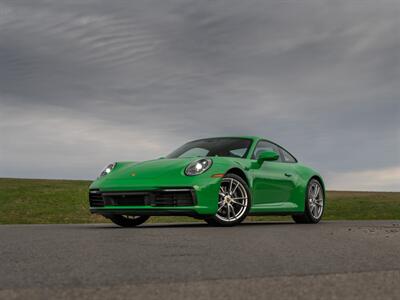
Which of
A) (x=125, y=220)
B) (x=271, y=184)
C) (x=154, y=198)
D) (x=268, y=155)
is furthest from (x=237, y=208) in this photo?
(x=125, y=220)

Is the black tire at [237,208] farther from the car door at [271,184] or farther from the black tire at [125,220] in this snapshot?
the black tire at [125,220]

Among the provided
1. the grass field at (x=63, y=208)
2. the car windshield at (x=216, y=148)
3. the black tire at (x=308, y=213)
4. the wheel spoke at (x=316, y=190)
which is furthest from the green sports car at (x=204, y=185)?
the grass field at (x=63, y=208)

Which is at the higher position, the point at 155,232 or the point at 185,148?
the point at 185,148

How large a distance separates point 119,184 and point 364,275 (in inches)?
221

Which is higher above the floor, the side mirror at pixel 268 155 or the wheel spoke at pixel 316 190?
the side mirror at pixel 268 155

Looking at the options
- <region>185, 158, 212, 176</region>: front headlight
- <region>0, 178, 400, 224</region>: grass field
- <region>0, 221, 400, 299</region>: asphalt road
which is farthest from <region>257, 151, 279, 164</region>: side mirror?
<region>0, 178, 400, 224</region>: grass field

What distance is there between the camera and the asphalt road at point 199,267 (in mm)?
3504

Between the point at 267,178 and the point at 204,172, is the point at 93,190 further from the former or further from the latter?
the point at 267,178

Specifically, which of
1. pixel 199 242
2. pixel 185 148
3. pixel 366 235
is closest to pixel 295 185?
pixel 185 148

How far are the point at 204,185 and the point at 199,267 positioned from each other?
4504 mm

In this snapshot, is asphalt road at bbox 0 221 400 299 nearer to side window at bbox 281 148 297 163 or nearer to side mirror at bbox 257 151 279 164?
side mirror at bbox 257 151 279 164

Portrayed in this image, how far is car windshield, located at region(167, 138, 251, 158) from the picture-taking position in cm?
1041

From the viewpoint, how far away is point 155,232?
7555mm

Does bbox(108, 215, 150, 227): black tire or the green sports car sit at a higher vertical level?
the green sports car
